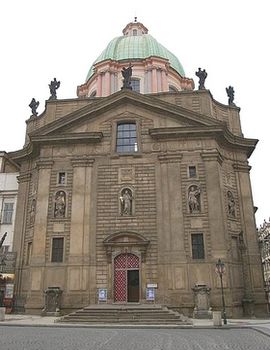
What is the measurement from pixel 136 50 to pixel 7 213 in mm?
23903

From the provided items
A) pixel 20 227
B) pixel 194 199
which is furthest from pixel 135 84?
pixel 20 227

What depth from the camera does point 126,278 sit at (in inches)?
1019

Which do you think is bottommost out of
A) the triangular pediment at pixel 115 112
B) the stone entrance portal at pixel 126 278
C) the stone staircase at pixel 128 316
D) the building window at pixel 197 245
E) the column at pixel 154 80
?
the stone staircase at pixel 128 316

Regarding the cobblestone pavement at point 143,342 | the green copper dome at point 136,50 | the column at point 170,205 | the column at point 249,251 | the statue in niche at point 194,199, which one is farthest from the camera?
the green copper dome at point 136,50

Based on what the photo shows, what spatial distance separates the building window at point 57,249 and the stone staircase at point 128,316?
5285 millimetres

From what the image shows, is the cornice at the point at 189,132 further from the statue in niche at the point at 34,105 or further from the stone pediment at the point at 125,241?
the statue in niche at the point at 34,105

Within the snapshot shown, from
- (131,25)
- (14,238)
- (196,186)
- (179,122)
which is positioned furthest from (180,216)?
(131,25)

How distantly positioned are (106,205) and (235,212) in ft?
32.0

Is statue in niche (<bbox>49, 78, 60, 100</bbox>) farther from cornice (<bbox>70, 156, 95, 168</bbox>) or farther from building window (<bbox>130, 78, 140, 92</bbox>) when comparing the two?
building window (<bbox>130, 78, 140, 92</bbox>)

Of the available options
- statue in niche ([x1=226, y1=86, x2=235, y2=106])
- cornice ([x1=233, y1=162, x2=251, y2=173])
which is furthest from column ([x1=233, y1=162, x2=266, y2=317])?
statue in niche ([x1=226, y1=86, x2=235, y2=106])

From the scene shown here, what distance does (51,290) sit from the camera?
25000 millimetres

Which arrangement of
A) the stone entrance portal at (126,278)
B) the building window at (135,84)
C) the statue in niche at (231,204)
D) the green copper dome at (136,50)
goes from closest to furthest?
the stone entrance portal at (126,278) < the statue in niche at (231,204) < the building window at (135,84) < the green copper dome at (136,50)

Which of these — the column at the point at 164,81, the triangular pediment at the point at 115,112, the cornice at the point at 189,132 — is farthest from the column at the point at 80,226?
the column at the point at 164,81

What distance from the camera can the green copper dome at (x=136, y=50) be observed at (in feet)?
143
